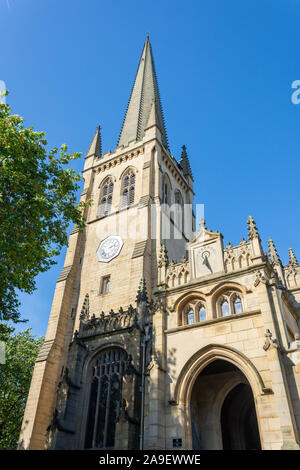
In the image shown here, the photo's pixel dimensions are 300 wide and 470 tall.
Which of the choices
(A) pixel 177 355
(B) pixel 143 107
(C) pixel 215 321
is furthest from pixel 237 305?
(B) pixel 143 107

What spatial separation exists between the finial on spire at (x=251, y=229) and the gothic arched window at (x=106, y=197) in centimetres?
1611

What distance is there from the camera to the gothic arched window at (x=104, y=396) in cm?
1644

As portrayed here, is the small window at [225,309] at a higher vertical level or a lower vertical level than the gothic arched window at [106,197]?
lower

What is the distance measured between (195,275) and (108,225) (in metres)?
14.0

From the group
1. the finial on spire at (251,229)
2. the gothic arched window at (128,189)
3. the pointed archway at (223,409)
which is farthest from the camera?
the gothic arched window at (128,189)

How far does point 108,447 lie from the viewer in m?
16.0

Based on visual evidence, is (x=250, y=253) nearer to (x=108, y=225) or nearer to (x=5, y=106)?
(x=5, y=106)

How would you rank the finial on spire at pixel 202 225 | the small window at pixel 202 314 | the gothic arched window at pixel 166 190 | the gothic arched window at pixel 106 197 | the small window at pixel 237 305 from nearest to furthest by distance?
1. the small window at pixel 237 305
2. the small window at pixel 202 314
3. the finial on spire at pixel 202 225
4. the gothic arched window at pixel 106 197
5. the gothic arched window at pixel 166 190

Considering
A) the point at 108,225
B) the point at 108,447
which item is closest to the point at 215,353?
the point at 108,447

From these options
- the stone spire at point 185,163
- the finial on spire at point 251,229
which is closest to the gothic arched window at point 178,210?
the stone spire at point 185,163

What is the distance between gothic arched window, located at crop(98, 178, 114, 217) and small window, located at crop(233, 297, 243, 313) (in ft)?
57.8

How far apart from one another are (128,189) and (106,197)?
2.41 metres

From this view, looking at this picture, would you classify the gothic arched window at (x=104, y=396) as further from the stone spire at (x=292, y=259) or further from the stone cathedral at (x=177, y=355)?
the stone spire at (x=292, y=259)

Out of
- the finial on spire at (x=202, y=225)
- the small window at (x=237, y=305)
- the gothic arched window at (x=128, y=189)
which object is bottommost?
the small window at (x=237, y=305)
